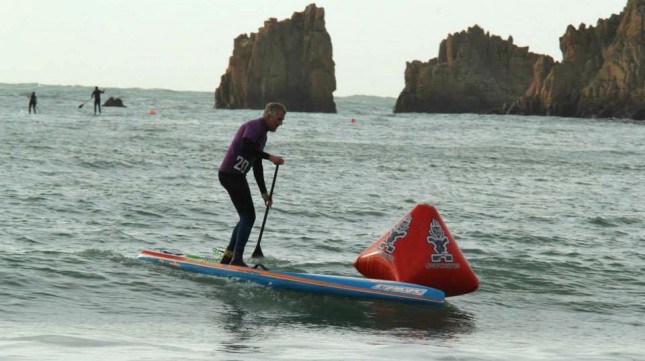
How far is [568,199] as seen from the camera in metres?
23.8

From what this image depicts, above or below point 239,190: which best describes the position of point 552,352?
below

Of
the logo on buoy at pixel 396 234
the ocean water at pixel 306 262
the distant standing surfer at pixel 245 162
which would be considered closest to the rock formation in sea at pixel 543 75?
the ocean water at pixel 306 262

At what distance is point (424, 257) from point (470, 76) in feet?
438

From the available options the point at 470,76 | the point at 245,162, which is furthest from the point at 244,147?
the point at 470,76

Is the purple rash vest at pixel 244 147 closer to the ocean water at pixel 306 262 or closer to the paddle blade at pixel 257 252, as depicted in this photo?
the ocean water at pixel 306 262

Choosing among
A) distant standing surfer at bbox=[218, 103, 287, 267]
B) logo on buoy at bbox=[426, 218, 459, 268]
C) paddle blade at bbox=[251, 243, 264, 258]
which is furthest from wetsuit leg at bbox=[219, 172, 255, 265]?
logo on buoy at bbox=[426, 218, 459, 268]

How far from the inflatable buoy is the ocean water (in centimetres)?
31

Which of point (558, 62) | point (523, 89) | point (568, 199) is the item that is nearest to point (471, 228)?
point (568, 199)

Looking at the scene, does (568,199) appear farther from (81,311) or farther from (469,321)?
(81,311)

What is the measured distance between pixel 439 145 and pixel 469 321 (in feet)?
121

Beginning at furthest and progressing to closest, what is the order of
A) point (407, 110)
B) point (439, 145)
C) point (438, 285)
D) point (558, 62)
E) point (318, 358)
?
1. point (407, 110)
2. point (558, 62)
3. point (439, 145)
4. point (438, 285)
5. point (318, 358)

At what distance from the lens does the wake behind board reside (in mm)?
11188

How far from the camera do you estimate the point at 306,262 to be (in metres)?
13.9

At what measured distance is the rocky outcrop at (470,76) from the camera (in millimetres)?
134125
